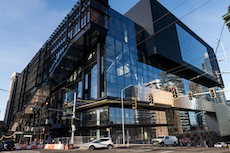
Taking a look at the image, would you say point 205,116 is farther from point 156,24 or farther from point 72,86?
point 72,86

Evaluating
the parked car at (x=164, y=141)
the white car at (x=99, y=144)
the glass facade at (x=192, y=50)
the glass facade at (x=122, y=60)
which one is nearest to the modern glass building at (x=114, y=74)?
the glass facade at (x=122, y=60)

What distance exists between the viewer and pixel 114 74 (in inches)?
1390

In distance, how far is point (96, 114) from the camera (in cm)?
3391

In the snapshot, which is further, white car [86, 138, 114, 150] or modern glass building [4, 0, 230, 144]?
modern glass building [4, 0, 230, 144]

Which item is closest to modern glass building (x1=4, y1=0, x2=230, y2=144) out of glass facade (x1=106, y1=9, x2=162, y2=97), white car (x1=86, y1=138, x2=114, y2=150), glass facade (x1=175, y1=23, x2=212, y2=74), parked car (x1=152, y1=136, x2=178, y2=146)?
glass facade (x1=106, y1=9, x2=162, y2=97)

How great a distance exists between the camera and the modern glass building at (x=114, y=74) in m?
33.6

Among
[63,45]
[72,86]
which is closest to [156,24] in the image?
[63,45]

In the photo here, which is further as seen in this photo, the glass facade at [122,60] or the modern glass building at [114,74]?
the glass facade at [122,60]

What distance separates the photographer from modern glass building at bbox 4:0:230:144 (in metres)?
33.6

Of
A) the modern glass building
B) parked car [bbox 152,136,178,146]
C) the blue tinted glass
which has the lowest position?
parked car [bbox 152,136,178,146]

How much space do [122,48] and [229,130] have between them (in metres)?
79.2

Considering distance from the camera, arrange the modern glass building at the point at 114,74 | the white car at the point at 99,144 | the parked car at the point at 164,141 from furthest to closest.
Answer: the modern glass building at the point at 114,74 → the parked car at the point at 164,141 → the white car at the point at 99,144

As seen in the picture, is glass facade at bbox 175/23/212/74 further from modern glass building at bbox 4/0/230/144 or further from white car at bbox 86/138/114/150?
white car at bbox 86/138/114/150

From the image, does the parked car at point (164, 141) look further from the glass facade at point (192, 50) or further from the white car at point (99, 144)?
the glass facade at point (192, 50)
